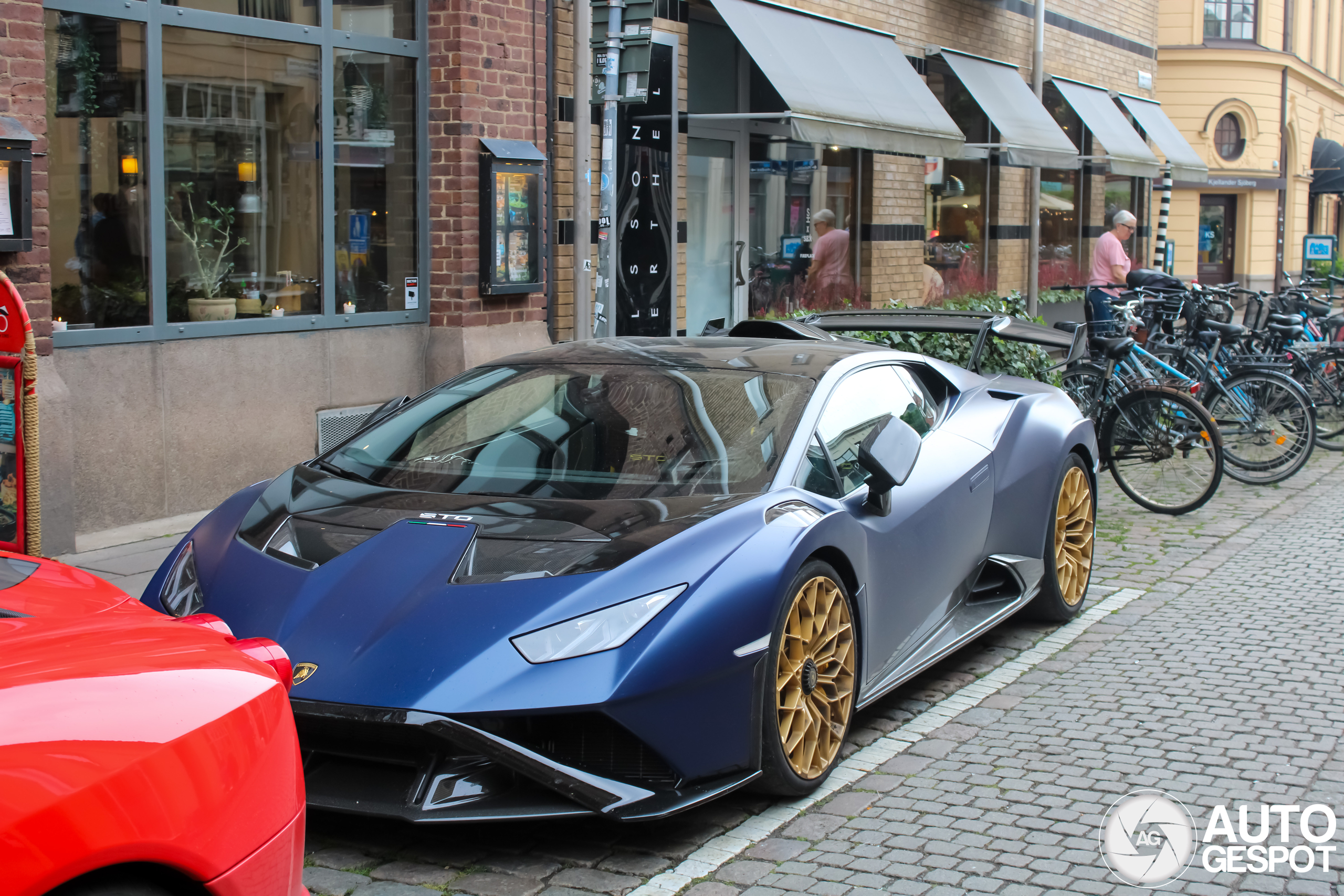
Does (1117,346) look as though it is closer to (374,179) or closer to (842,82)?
(842,82)

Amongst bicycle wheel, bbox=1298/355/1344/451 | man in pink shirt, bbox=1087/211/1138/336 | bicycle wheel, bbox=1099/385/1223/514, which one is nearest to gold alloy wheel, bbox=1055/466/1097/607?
bicycle wheel, bbox=1099/385/1223/514

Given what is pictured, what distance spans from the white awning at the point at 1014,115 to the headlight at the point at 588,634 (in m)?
14.4

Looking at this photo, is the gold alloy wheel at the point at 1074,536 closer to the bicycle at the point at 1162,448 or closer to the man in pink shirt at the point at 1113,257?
the bicycle at the point at 1162,448

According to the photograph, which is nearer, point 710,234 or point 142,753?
point 142,753

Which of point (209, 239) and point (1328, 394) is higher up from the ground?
A: point (209, 239)

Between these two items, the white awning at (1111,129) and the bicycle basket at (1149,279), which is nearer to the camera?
the bicycle basket at (1149,279)

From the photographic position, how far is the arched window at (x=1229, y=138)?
36625 millimetres

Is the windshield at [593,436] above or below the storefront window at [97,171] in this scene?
below

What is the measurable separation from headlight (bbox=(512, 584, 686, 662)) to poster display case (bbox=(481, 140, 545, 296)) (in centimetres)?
699

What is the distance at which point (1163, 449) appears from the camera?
362 inches

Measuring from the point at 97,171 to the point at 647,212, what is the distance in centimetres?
543

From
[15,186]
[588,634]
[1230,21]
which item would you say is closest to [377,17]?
[15,186]

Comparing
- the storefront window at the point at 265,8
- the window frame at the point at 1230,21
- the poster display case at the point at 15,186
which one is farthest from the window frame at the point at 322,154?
the window frame at the point at 1230,21

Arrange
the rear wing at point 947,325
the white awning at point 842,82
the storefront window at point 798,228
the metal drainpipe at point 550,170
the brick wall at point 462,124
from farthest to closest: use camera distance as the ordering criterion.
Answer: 1. the storefront window at point 798,228
2. the white awning at point 842,82
3. the metal drainpipe at point 550,170
4. the brick wall at point 462,124
5. the rear wing at point 947,325
